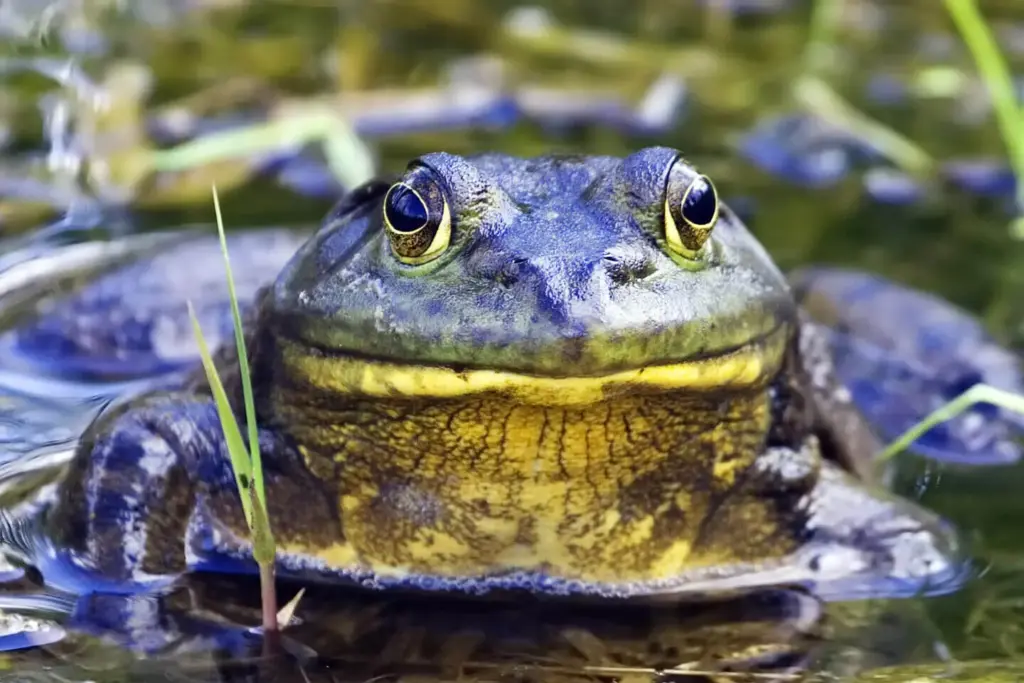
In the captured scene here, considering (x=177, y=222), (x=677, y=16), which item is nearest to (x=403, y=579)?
(x=177, y=222)

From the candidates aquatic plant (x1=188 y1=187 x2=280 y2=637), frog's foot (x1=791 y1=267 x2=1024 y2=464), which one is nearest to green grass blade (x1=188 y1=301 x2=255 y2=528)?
aquatic plant (x1=188 y1=187 x2=280 y2=637)

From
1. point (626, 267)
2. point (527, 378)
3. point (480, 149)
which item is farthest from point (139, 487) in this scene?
point (480, 149)

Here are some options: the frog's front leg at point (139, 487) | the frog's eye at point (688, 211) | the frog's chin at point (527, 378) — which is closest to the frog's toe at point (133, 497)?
the frog's front leg at point (139, 487)

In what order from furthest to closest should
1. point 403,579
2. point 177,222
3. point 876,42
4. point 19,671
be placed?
point 876,42
point 177,222
point 403,579
point 19,671

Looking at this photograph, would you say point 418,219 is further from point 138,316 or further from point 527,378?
point 138,316

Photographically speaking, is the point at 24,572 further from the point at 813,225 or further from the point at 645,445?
the point at 813,225

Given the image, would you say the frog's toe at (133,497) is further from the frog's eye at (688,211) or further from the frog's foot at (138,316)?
the frog's eye at (688,211)
